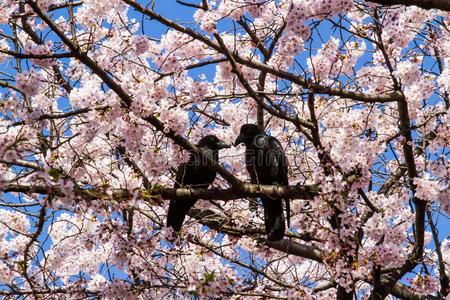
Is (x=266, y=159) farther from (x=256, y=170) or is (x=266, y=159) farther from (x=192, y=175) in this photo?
(x=192, y=175)

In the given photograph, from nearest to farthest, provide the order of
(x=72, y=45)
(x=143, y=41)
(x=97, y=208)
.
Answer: (x=97, y=208) → (x=72, y=45) → (x=143, y=41)

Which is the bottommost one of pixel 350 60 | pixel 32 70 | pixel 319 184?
pixel 319 184

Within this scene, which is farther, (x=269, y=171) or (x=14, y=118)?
(x=269, y=171)

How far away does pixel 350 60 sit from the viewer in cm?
591

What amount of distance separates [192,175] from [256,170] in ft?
2.20

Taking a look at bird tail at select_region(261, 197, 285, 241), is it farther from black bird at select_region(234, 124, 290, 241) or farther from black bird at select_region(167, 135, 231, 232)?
black bird at select_region(167, 135, 231, 232)

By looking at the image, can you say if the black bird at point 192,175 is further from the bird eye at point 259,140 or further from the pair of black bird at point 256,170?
the bird eye at point 259,140

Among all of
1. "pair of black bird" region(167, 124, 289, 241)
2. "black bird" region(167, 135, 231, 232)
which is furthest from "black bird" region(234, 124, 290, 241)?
"black bird" region(167, 135, 231, 232)

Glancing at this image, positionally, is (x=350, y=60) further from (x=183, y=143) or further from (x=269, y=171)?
(x=183, y=143)

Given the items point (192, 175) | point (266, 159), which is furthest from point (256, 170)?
point (192, 175)

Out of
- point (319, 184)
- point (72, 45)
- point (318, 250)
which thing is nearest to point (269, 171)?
point (318, 250)

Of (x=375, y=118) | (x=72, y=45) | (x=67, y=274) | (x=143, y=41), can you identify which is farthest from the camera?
(x=67, y=274)

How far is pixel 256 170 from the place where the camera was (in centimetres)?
504

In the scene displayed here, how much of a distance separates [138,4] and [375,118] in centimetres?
303
